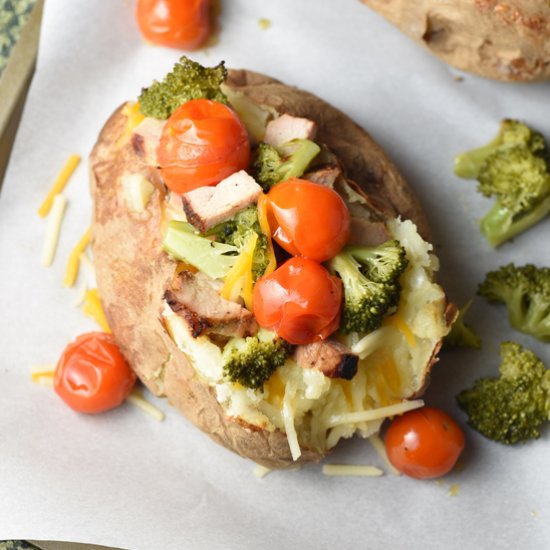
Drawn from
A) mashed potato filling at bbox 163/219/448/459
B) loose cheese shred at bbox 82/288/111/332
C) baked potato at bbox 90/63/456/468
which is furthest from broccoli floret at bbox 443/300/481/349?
loose cheese shred at bbox 82/288/111/332

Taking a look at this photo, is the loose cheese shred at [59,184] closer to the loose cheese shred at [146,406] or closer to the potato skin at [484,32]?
the loose cheese shred at [146,406]

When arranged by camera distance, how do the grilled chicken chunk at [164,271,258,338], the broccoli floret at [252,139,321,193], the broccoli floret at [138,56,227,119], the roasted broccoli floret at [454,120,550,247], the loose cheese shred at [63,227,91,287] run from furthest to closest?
1. the loose cheese shred at [63,227,91,287]
2. the roasted broccoli floret at [454,120,550,247]
3. the broccoli floret at [138,56,227,119]
4. the broccoli floret at [252,139,321,193]
5. the grilled chicken chunk at [164,271,258,338]

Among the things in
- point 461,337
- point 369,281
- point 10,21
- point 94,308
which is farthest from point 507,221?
point 10,21

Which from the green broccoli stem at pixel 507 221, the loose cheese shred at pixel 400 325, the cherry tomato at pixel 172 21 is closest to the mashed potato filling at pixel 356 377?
the loose cheese shred at pixel 400 325

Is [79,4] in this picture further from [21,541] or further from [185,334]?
[21,541]

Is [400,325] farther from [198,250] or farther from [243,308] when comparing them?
[198,250]

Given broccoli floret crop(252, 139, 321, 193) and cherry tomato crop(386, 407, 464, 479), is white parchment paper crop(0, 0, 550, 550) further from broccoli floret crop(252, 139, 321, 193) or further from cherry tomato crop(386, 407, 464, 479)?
broccoli floret crop(252, 139, 321, 193)
